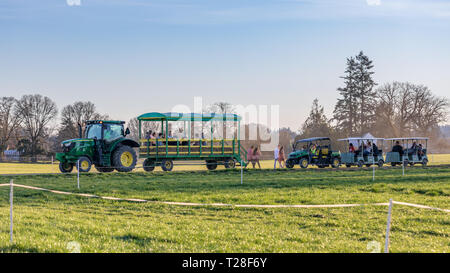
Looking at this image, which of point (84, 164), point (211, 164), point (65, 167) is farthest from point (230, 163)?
point (65, 167)

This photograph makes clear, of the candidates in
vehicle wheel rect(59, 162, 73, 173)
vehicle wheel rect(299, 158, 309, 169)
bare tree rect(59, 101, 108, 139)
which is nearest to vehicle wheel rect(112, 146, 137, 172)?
vehicle wheel rect(59, 162, 73, 173)

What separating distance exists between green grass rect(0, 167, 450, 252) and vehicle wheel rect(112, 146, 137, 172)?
8907 mm

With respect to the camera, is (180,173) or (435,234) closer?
(435,234)

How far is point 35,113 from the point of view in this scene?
65.5m

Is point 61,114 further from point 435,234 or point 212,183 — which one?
point 435,234

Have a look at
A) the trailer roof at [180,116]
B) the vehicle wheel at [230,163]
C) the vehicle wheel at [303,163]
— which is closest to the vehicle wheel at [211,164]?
the vehicle wheel at [230,163]

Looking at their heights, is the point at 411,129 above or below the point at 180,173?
above

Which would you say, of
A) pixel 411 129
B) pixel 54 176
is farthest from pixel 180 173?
pixel 411 129

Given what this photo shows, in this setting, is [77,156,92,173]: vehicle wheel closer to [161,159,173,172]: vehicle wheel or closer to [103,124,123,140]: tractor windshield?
[103,124,123,140]: tractor windshield

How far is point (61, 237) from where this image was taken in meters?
7.93

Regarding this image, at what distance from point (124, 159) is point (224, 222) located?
1752 cm

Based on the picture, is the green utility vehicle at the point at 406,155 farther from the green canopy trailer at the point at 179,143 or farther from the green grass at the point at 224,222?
the green grass at the point at 224,222

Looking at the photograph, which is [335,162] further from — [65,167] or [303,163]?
[65,167]
